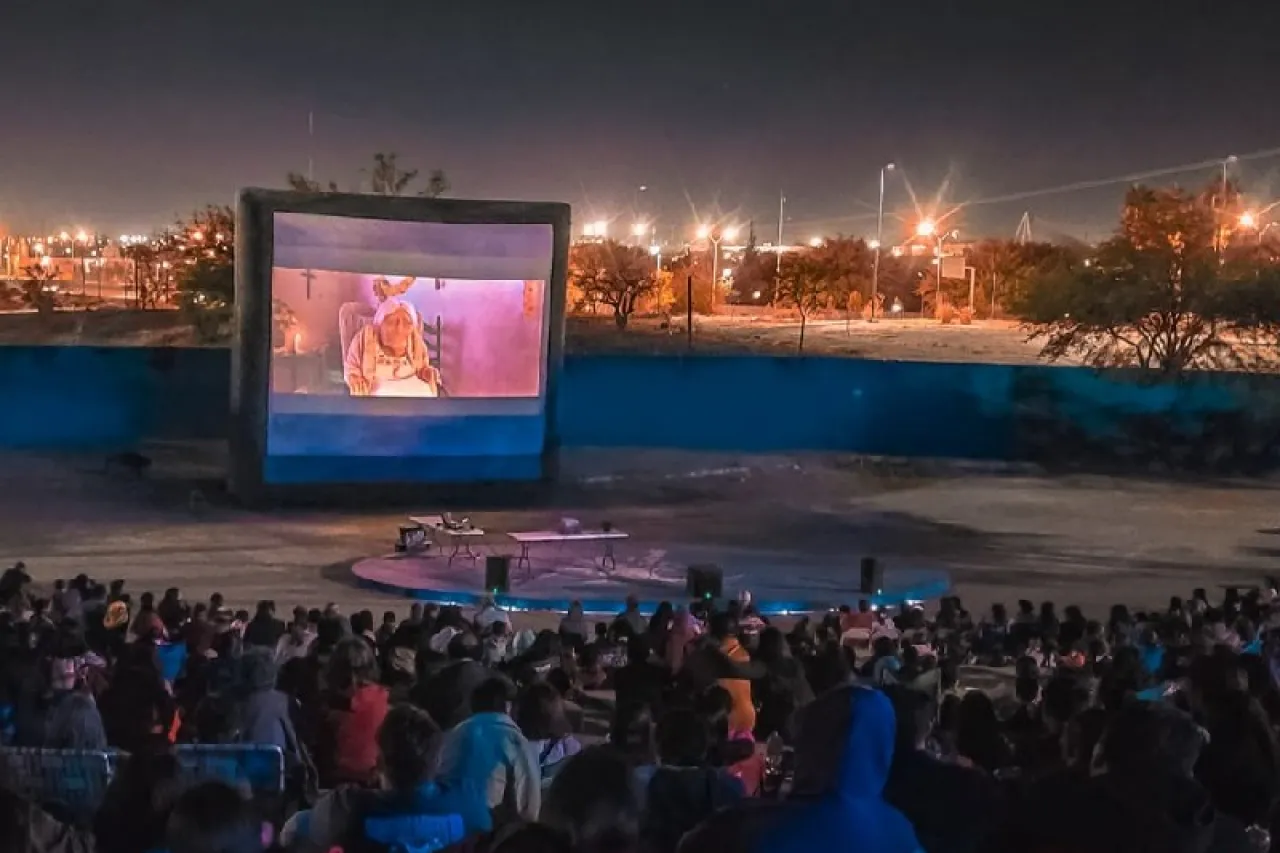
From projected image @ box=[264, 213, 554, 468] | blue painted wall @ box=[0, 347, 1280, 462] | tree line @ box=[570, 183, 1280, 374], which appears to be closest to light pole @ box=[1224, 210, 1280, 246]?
tree line @ box=[570, 183, 1280, 374]

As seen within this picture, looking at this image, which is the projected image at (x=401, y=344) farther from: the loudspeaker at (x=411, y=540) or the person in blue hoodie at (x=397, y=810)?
the person in blue hoodie at (x=397, y=810)

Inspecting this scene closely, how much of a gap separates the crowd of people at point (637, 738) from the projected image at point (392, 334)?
12.7 meters

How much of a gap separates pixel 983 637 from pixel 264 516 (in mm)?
14087

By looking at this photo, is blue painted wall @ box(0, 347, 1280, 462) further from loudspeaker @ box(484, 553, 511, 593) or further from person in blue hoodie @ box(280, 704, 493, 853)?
person in blue hoodie @ box(280, 704, 493, 853)

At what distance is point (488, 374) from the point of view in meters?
25.4

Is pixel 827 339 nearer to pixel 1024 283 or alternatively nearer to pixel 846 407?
pixel 1024 283

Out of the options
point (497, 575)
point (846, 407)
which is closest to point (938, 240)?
point (846, 407)

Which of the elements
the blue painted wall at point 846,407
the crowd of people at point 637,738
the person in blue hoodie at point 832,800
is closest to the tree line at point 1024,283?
the blue painted wall at point 846,407

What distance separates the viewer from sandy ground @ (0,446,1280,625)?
64.6ft

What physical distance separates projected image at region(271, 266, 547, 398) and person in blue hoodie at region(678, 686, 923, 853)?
21.5 m

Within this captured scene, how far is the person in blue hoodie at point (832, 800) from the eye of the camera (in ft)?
10.4

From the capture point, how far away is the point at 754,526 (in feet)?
78.6

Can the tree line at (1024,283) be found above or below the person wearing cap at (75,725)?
above

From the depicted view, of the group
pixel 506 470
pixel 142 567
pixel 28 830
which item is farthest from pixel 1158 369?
pixel 28 830
